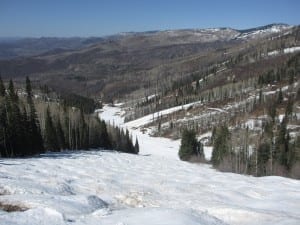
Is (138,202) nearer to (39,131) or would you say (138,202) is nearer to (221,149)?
(39,131)

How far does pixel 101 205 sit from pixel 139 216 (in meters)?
5.51

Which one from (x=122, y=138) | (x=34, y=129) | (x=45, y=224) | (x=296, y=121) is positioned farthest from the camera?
(x=296, y=121)

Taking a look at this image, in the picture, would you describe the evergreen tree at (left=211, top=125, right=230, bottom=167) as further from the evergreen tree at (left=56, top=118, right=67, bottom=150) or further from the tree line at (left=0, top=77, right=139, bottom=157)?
the evergreen tree at (left=56, top=118, right=67, bottom=150)

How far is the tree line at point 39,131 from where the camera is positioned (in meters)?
75.7

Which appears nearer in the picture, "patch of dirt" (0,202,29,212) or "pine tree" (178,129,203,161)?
"patch of dirt" (0,202,29,212)

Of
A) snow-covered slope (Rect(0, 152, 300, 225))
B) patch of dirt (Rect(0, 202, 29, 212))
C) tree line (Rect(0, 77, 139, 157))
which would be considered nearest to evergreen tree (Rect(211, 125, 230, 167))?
tree line (Rect(0, 77, 139, 157))

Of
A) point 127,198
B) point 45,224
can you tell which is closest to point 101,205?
point 127,198

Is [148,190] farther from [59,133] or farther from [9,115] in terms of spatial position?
[59,133]

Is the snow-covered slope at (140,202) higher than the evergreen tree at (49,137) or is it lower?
higher

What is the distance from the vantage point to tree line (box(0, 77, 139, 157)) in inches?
2980

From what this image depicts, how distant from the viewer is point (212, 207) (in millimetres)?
31891

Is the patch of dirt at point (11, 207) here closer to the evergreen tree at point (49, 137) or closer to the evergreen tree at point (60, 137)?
the evergreen tree at point (49, 137)

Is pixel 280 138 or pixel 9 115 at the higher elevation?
pixel 9 115

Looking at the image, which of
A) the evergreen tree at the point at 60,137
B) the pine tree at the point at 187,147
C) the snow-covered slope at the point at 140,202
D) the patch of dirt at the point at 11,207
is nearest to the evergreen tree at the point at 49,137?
the evergreen tree at the point at 60,137
